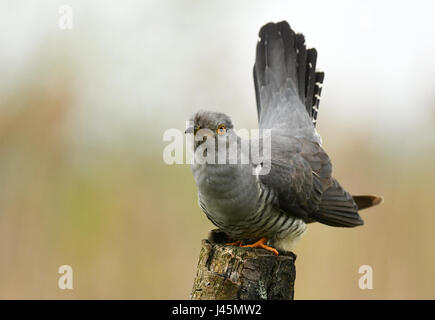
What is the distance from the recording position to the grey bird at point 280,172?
9.15 ft

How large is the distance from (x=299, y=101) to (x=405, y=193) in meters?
1.35

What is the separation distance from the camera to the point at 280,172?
3088 millimetres

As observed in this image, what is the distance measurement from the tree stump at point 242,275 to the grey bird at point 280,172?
10.6 inches

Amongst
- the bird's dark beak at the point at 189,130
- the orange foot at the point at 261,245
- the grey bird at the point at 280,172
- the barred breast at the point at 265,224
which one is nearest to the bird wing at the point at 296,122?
the grey bird at the point at 280,172

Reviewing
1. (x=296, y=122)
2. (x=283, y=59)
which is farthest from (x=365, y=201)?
(x=283, y=59)

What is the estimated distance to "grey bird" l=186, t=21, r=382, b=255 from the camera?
2.79 metres

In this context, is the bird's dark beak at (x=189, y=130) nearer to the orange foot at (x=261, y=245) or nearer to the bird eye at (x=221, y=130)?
the bird eye at (x=221, y=130)

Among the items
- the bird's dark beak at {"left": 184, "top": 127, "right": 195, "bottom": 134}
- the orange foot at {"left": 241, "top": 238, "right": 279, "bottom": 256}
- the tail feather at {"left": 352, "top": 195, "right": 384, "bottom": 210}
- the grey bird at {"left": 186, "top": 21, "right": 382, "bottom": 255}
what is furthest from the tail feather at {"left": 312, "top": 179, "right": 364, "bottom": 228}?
the bird's dark beak at {"left": 184, "top": 127, "right": 195, "bottom": 134}

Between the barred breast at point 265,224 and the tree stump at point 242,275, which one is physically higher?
the barred breast at point 265,224

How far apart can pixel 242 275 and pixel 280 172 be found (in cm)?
83

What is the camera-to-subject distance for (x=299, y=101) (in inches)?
159

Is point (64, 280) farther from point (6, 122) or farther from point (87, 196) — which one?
point (6, 122)

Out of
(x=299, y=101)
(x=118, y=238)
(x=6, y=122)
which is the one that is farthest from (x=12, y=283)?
(x=299, y=101)

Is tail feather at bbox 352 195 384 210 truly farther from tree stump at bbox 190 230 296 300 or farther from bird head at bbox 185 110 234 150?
bird head at bbox 185 110 234 150
